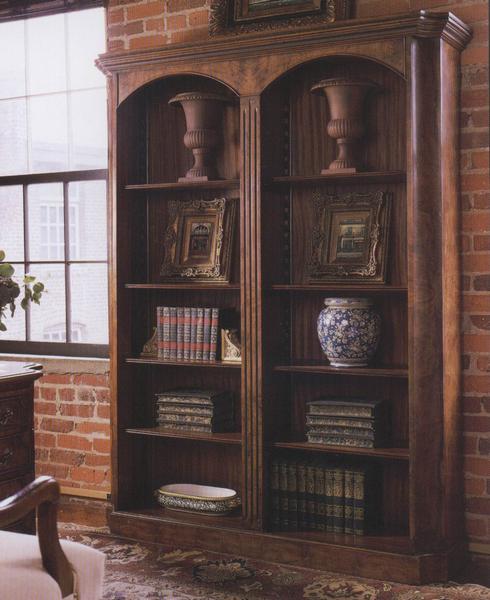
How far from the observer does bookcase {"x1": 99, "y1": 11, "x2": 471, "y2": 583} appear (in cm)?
386

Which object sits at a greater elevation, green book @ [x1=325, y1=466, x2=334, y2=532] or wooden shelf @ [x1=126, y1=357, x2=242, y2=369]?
wooden shelf @ [x1=126, y1=357, x2=242, y2=369]

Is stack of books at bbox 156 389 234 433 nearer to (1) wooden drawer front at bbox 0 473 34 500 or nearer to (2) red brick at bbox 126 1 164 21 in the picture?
(1) wooden drawer front at bbox 0 473 34 500

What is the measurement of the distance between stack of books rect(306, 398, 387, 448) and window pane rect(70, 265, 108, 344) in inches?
63.7

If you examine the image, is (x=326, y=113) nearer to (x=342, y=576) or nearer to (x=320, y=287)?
(x=320, y=287)

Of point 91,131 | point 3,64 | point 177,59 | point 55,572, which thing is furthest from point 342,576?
point 3,64

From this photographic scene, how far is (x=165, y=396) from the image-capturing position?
15.2 feet

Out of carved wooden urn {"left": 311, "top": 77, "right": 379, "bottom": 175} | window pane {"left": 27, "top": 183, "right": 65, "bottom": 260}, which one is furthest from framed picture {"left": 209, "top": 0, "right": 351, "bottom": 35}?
window pane {"left": 27, "top": 183, "right": 65, "bottom": 260}

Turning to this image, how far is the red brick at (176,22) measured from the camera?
479cm

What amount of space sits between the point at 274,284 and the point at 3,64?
98.9 inches

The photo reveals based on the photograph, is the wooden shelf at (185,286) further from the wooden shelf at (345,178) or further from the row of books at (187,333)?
the wooden shelf at (345,178)

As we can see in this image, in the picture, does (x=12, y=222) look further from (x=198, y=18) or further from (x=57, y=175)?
(x=198, y=18)

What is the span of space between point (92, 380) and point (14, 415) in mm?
1139

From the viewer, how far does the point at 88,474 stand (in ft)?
17.3

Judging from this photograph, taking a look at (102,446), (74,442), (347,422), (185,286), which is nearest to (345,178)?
(185,286)
